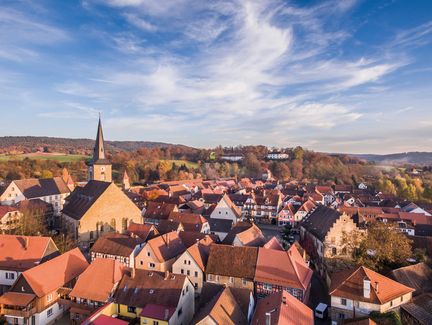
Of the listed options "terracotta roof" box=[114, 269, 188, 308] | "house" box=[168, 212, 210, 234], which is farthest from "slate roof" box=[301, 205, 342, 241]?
"terracotta roof" box=[114, 269, 188, 308]

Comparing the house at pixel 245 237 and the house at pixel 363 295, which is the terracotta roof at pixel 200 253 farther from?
the house at pixel 363 295

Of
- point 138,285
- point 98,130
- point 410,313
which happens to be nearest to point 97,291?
point 138,285

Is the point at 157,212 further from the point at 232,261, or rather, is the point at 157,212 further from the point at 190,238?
the point at 232,261

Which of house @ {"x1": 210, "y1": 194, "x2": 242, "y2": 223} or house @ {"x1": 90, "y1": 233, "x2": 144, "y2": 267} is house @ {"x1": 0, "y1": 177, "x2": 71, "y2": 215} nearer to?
house @ {"x1": 210, "y1": 194, "x2": 242, "y2": 223}

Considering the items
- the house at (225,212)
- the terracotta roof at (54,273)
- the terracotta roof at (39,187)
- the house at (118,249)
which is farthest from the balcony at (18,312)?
the terracotta roof at (39,187)

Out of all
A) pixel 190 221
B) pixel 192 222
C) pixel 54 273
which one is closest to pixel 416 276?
pixel 192 222
